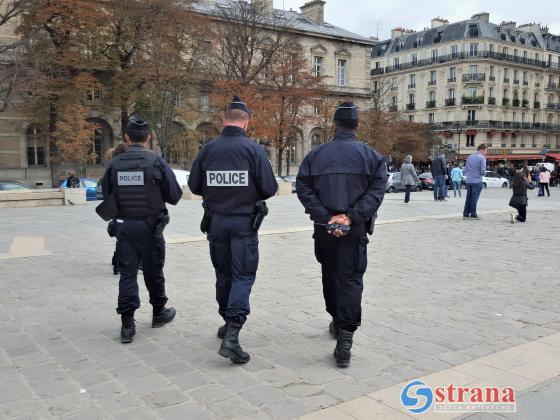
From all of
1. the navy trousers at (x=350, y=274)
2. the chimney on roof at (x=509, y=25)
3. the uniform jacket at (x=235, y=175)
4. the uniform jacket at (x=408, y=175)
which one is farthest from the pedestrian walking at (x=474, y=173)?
the chimney on roof at (x=509, y=25)

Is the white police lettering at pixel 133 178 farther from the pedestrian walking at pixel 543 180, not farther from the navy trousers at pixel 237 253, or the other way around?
the pedestrian walking at pixel 543 180

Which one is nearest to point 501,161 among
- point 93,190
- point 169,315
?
point 93,190

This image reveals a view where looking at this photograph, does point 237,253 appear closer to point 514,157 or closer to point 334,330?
point 334,330

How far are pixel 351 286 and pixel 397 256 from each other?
5.19 m

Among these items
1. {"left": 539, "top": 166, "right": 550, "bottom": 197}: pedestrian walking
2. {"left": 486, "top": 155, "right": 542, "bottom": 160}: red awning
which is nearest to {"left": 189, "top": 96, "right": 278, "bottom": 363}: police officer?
{"left": 539, "top": 166, "right": 550, "bottom": 197}: pedestrian walking

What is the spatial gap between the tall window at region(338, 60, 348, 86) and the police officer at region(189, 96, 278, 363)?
5639 centimetres

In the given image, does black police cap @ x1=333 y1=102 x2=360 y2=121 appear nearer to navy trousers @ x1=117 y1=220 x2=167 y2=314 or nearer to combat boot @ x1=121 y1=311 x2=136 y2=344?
navy trousers @ x1=117 y1=220 x2=167 y2=314

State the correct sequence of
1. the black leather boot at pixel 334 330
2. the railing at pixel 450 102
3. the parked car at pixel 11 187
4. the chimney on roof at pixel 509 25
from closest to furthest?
the black leather boot at pixel 334 330
the parked car at pixel 11 187
the railing at pixel 450 102
the chimney on roof at pixel 509 25

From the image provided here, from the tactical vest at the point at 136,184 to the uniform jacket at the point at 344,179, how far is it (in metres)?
1.40

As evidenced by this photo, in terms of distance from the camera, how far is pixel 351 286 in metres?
4.39

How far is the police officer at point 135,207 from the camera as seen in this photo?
495cm

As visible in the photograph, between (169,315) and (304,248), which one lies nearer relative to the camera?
(169,315)

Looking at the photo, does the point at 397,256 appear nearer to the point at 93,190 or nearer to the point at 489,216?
the point at 489,216

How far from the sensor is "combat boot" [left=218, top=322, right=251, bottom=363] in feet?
13.9
